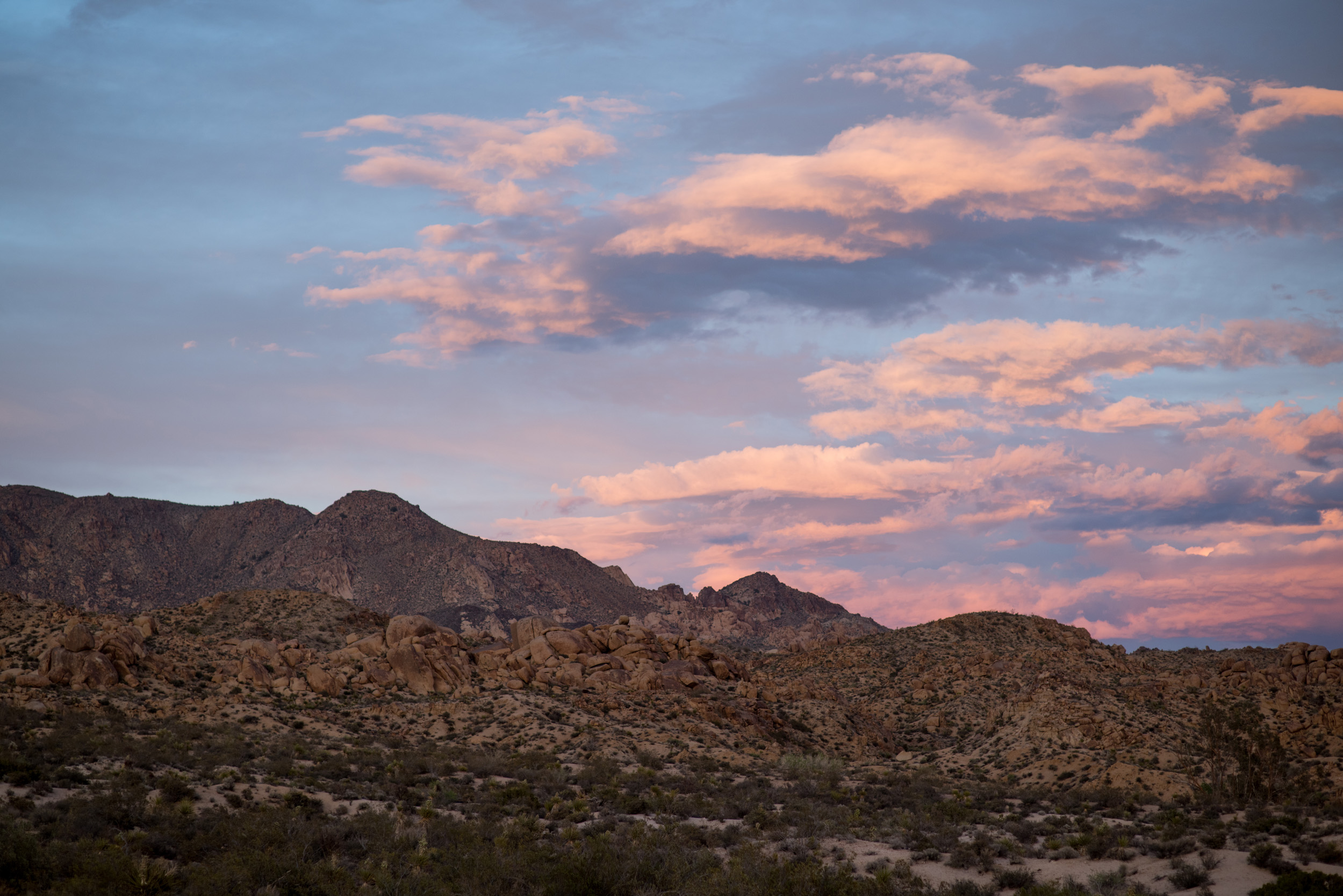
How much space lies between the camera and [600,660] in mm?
67250

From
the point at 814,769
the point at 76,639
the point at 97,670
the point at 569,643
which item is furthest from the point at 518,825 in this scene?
the point at 569,643

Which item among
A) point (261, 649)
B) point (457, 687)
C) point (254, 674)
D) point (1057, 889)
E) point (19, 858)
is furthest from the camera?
point (261, 649)

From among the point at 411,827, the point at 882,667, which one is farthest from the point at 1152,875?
the point at 882,667

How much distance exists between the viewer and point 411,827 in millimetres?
30047

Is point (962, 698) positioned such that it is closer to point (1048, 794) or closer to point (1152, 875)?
point (1048, 794)

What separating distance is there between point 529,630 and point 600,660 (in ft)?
36.2

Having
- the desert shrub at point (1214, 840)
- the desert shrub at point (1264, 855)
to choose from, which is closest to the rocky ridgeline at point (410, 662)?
the desert shrub at point (1214, 840)

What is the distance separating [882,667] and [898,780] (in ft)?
148

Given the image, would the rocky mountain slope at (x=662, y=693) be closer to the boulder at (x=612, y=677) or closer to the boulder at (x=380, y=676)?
the boulder at (x=380, y=676)

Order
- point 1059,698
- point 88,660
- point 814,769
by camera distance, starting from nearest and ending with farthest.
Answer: point 814,769, point 88,660, point 1059,698

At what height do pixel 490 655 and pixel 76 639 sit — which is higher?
pixel 76 639

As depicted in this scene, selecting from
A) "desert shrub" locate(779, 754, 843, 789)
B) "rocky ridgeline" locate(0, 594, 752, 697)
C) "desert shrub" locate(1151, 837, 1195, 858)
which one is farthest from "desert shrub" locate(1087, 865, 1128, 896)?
"rocky ridgeline" locate(0, 594, 752, 697)

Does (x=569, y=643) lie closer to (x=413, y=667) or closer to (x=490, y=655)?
(x=490, y=655)

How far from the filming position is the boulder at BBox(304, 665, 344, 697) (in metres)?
59.2
